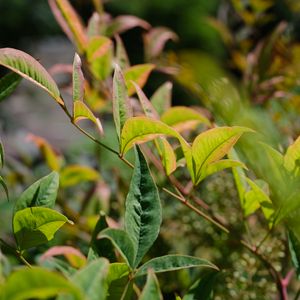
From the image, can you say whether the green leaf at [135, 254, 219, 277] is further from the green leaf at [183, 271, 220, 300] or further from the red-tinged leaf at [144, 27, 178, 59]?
the red-tinged leaf at [144, 27, 178, 59]

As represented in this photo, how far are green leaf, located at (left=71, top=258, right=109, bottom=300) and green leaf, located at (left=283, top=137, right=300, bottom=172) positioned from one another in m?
0.27

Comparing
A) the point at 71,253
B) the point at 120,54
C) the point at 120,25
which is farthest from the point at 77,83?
the point at 120,25

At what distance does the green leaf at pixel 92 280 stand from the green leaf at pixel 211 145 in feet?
0.70

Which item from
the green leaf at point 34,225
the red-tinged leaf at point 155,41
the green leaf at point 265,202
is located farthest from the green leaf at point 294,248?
the red-tinged leaf at point 155,41

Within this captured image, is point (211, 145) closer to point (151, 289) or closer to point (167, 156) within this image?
point (167, 156)

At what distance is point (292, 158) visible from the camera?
0.62 m

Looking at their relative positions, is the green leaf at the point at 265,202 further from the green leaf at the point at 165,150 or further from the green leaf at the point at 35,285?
the green leaf at the point at 35,285

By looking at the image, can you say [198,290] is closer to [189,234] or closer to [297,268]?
[297,268]

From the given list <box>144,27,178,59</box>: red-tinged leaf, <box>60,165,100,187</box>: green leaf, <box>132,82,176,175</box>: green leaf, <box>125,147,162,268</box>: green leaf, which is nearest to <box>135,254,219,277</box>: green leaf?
<box>125,147,162,268</box>: green leaf

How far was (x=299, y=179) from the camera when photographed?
2.01 feet

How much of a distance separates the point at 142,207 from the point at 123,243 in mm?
68

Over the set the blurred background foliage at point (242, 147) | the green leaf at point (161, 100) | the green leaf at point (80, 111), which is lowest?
the blurred background foliage at point (242, 147)

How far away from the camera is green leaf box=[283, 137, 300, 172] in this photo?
24.2 inches

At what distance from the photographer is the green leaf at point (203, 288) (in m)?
0.64
